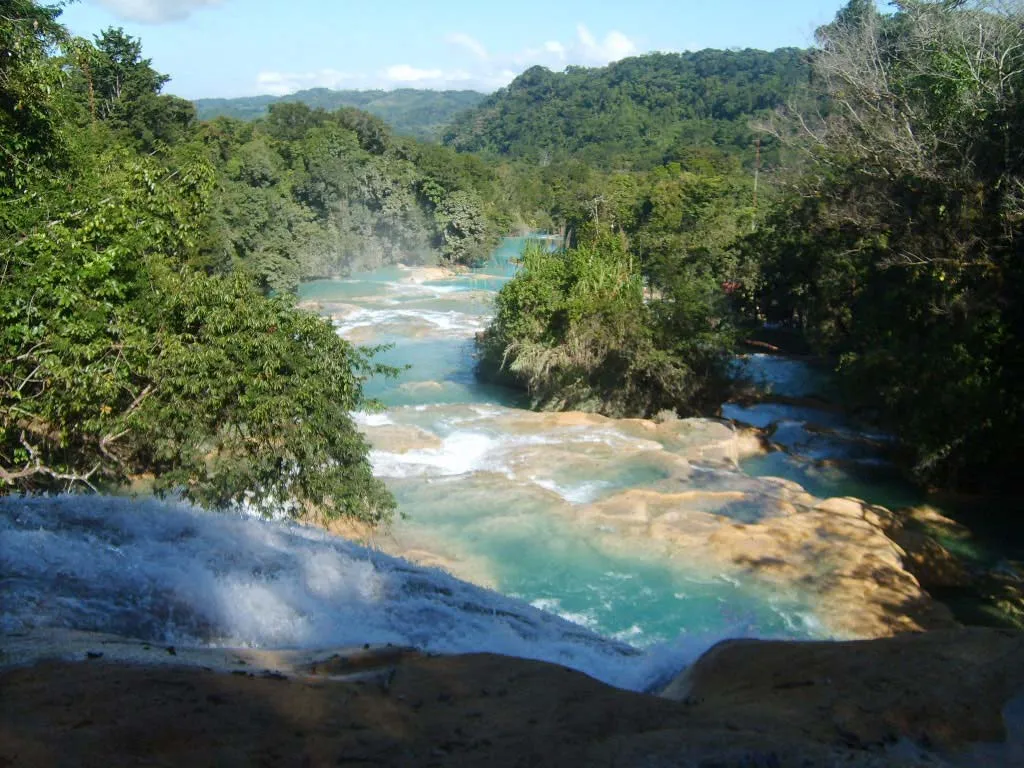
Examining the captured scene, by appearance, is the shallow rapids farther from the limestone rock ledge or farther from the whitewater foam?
the limestone rock ledge

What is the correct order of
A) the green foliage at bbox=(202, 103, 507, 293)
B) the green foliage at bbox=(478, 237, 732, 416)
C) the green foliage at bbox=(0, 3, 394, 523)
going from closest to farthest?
the green foliage at bbox=(0, 3, 394, 523)
the green foliage at bbox=(478, 237, 732, 416)
the green foliage at bbox=(202, 103, 507, 293)

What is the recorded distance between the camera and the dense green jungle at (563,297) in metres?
9.53

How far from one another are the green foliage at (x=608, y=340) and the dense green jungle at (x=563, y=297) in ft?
0.18

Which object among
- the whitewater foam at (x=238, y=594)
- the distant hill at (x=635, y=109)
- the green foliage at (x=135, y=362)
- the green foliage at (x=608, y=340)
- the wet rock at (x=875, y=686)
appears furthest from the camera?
the distant hill at (x=635, y=109)

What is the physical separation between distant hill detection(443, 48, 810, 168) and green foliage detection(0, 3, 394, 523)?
57166 mm

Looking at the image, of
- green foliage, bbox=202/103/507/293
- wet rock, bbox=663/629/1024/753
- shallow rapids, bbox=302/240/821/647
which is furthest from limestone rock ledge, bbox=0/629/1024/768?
green foliage, bbox=202/103/507/293

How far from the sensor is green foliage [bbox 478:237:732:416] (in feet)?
63.0

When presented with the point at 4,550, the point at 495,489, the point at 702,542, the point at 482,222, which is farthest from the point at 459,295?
the point at 4,550

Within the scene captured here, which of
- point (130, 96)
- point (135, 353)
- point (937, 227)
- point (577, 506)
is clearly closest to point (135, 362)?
point (135, 353)

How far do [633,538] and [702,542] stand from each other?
0.92 m

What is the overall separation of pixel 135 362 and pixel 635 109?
10718cm

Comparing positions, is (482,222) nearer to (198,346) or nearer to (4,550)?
(198,346)

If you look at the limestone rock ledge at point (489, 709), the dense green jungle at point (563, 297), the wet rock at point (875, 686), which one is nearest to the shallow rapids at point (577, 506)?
the dense green jungle at point (563, 297)

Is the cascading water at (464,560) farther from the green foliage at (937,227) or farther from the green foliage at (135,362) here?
the green foliage at (937,227)
